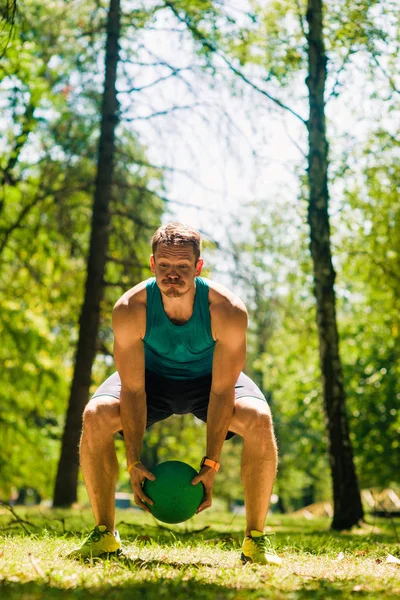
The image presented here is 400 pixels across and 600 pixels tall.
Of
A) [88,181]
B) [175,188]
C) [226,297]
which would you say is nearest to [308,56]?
[175,188]

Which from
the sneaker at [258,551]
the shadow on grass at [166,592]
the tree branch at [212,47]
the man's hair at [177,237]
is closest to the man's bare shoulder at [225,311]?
the man's hair at [177,237]

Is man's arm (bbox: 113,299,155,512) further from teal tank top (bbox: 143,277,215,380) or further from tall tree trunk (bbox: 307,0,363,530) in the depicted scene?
tall tree trunk (bbox: 307,0,363,530)

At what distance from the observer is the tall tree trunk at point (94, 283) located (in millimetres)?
9148

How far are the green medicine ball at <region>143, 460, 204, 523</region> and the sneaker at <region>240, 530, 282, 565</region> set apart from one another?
1.05ft

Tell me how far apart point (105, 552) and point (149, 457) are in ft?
61.0

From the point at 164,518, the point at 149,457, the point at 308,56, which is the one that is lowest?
the point at 149,457

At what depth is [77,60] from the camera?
994 cm

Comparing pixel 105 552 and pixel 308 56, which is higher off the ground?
pixel 308 56

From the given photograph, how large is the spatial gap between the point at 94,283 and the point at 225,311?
5.76 m

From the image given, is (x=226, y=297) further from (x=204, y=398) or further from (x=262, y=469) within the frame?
(x=262, y=469)

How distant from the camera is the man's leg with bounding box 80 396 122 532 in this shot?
362 cm

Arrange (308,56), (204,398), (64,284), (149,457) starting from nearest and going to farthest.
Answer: (204,398), (308,56), (64,284), (149,457)

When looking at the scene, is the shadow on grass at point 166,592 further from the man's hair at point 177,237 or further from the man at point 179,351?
the man's hair at point 177,237

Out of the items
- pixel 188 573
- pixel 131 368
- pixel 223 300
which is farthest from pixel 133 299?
pixel 188 573
